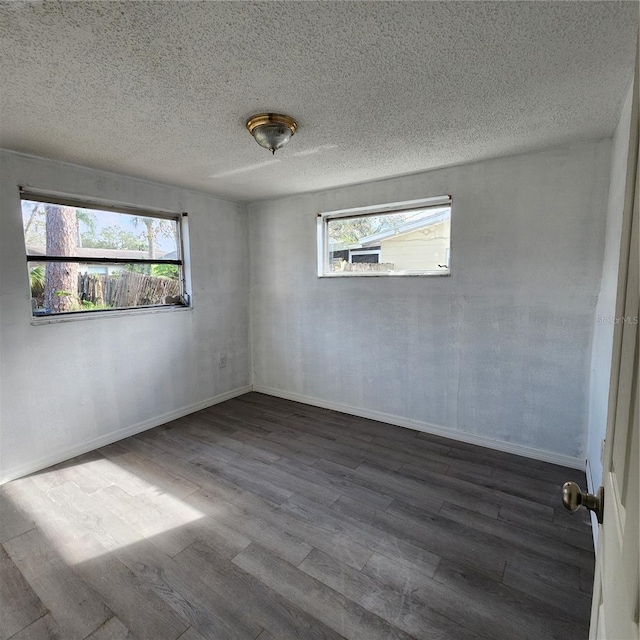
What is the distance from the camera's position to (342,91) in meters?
1.68

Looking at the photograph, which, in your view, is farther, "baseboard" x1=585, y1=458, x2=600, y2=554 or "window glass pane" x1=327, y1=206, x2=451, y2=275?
"window glass pane" x1=327, y1=206, x2=451, y2=275

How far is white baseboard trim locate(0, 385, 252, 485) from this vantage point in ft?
8.48

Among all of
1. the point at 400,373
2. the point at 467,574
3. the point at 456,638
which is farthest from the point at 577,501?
the point at 400,373

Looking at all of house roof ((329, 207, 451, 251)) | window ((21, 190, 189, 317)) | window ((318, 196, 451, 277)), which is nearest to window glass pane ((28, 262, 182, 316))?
window ((21, 190, 189, 317))

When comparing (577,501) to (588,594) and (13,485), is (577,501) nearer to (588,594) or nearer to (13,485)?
(588,594)

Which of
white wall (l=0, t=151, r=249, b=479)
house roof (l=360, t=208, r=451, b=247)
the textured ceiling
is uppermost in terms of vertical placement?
the textured ceiling

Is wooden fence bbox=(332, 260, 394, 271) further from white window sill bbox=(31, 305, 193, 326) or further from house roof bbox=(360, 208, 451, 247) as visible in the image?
white window sill bbox=(31, 305, 193, 326)

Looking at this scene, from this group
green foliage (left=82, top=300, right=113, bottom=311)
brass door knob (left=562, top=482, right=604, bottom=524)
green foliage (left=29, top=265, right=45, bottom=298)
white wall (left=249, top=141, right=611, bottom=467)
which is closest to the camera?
brass door knob (left=562, top=482, right=604, bottom=524)

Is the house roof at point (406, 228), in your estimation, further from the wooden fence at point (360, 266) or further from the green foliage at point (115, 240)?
the green foliage at point (115, 240)

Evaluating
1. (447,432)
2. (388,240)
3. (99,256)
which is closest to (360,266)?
(388,240)

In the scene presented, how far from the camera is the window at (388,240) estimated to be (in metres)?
3.08

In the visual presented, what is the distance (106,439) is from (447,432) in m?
3.02

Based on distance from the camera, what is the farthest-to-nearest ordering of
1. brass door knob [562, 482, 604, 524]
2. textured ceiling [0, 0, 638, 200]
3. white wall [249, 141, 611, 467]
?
white wall [249, 141, 611, 467] < textured ceiling [0, 0, 638, 200] < brass door knob [562, 482, 604, 524]

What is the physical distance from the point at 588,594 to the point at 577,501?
1275 mm
